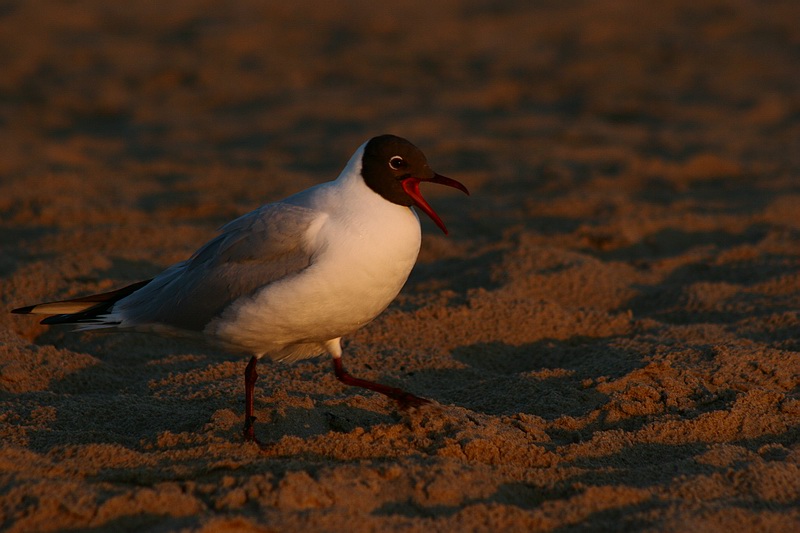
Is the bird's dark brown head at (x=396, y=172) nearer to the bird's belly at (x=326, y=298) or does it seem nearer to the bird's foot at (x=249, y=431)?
the bird's belly at (x=326, y=298)

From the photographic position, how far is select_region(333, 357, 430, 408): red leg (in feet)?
13.0

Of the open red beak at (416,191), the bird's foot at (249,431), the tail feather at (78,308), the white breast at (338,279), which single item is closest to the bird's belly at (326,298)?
the white breast at (338,279)

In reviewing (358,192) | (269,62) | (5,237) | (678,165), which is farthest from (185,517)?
(269,62)

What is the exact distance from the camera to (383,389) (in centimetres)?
411

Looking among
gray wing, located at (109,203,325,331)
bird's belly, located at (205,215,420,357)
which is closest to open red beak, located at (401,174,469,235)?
bird's belly, located at (205,215,420,357)

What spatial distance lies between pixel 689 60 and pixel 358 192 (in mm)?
9716

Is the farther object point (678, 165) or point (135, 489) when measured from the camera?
point (678, 165)

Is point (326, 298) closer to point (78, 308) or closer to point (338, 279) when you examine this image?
point (338, 279)

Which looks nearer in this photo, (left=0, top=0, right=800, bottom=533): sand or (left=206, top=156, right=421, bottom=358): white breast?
(left=0, top=0, right=800, bottom=533): sand

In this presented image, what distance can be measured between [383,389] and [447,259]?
2.80 meters

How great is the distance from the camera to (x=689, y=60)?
1247 centimetres

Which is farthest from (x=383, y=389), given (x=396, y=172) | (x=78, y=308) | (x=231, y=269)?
(x=78, y=308)

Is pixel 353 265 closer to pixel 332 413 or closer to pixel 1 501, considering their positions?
pixel 332 413

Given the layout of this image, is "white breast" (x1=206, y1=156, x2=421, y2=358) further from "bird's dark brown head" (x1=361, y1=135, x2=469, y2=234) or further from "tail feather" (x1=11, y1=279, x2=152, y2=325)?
"tail feather" (x1=11, y1=279, x2=152, y2=325)
